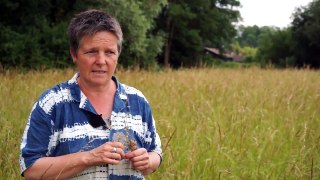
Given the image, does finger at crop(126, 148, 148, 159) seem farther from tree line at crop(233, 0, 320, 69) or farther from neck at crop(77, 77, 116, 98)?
tree line at crop(233, 0, 320, 69)

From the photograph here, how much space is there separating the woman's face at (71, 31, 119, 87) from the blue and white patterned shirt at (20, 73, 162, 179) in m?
0.08

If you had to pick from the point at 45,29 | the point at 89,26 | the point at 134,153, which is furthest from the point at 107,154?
the point at 45,29

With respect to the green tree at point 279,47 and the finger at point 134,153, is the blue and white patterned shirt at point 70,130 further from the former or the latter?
the green tree at point 279,47

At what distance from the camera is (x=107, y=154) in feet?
4.62

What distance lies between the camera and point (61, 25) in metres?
12.2

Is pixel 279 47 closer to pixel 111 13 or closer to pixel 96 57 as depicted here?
pixel 111 13

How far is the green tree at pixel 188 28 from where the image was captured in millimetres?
29594

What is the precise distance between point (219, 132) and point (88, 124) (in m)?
1.35

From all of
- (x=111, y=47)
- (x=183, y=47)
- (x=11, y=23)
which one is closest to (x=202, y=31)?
(x=183, y=47)

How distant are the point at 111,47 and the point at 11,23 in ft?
39.0

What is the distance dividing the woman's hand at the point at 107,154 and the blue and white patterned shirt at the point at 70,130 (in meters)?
0.11

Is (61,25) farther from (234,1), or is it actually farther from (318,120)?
(234,1)

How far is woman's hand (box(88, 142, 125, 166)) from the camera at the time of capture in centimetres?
141

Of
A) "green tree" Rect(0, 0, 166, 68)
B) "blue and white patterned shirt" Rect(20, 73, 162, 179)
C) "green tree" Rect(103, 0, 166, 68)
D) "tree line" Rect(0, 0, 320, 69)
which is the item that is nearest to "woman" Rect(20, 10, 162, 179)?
"blue and white patterned shirt" Rect(20, 73, 162, 179)
